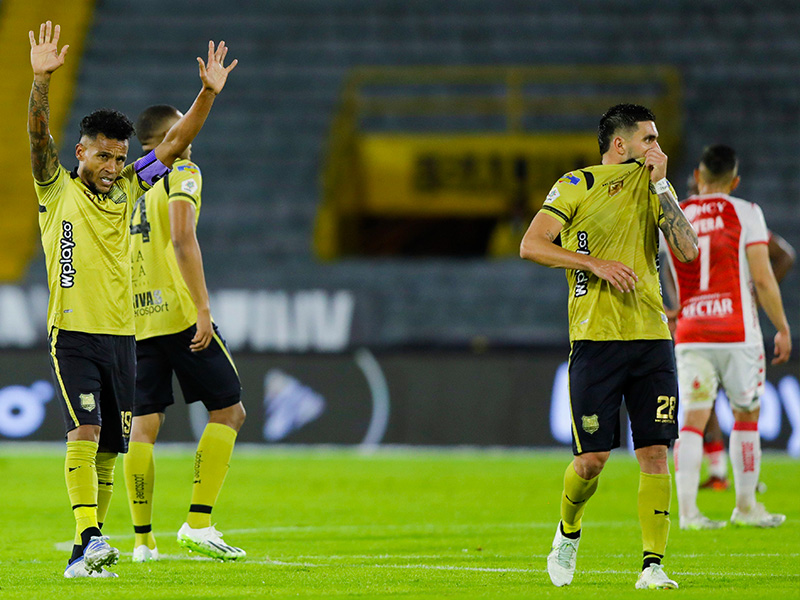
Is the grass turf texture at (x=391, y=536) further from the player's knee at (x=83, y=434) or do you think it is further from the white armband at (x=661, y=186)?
the white armband at (x=661, y=186)

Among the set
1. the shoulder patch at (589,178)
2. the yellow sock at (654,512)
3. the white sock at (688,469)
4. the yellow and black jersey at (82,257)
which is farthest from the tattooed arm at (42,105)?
the white sock at (688,469)

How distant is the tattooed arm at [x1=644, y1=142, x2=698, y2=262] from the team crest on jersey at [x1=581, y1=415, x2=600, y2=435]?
741 millimetres

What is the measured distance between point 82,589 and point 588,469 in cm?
211

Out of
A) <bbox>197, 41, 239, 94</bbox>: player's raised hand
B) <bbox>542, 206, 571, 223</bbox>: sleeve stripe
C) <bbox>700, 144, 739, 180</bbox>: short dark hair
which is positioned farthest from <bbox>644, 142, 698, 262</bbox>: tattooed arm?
<bbox>700, 144, 739, 180</bbox>: short dark hair

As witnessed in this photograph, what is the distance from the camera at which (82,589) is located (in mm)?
5090

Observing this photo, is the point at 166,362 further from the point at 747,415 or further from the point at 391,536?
the point at 747,415

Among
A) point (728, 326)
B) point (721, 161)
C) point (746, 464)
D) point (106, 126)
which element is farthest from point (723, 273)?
point (106, 126)

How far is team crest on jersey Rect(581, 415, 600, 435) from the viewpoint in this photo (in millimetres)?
5188

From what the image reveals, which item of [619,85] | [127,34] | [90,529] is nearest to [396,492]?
[90,529]

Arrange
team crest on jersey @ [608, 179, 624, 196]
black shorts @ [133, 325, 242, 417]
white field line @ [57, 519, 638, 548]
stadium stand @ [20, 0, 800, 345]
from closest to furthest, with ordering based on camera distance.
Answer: team crest on jersey @ [608, 179, 624, 196], black shorts @ [133, 325, 242, 417], white field line @ [57, 519, 638, 548], stadium stand @ [20, 0, 800, 345]

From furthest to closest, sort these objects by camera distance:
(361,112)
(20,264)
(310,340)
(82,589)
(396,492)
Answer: (361,112) < (20,264) < (310,340) < (396,492) < (82,589)

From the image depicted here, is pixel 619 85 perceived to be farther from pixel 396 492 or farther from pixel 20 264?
pixel 396 492

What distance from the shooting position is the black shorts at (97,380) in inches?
216

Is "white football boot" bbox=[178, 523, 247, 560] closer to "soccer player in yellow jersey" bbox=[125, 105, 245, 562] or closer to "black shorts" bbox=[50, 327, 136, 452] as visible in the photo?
"soccer player in yellow jersey" bbox=[125, 105, 245, 562]
